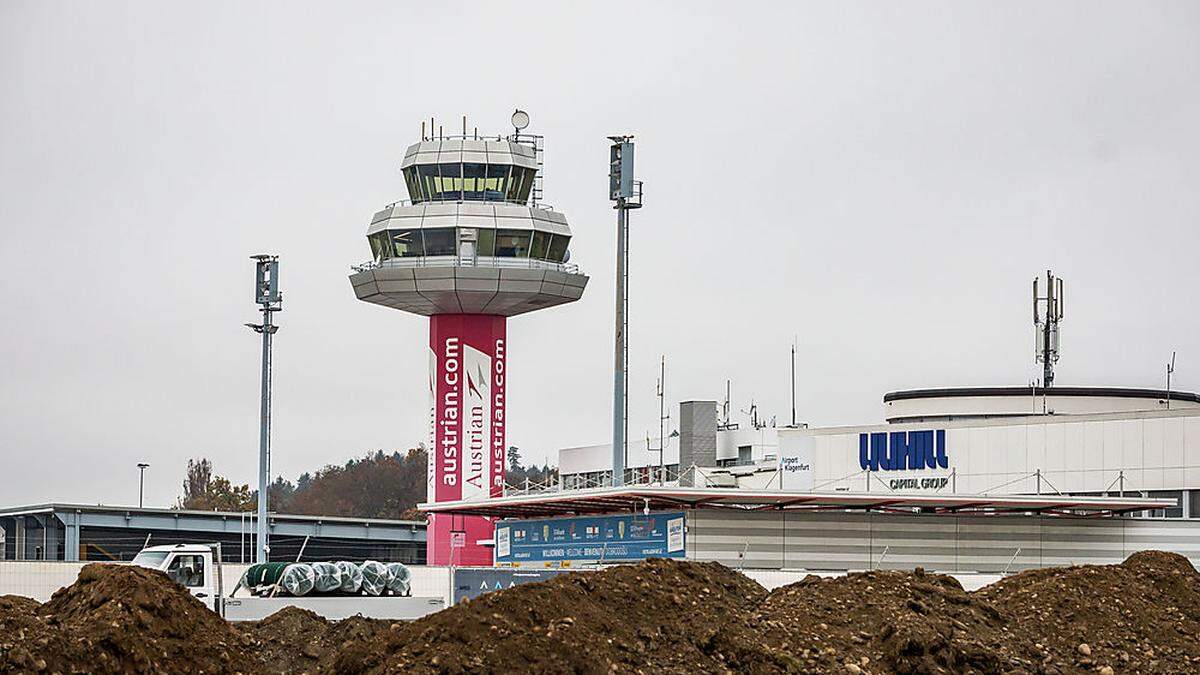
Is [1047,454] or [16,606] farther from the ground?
[1047,454]

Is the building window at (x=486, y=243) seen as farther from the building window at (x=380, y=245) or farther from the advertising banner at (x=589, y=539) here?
the advertising banner at (x=589, y=539)

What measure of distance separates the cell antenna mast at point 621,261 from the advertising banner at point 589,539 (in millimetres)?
1551

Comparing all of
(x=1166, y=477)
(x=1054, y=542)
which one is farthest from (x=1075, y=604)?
(x=1166, y=477)

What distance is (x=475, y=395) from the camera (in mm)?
85188

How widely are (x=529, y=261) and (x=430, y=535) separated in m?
13.3

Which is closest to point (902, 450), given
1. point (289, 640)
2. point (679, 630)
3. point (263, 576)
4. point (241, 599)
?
point (263, 576)

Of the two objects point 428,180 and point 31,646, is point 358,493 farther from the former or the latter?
point 31,646

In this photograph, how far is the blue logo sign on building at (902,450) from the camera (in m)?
68.4

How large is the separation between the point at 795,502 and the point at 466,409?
37202mm

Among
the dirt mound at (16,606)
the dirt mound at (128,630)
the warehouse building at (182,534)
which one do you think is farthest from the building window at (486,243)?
the dirt mound at (128,630)

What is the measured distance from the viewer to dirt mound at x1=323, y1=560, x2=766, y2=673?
76.0 feet

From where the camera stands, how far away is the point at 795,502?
49469 mm

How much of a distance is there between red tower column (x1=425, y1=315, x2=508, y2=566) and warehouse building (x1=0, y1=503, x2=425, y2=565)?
7337 millimetres

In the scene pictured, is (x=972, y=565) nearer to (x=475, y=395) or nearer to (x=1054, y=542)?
(x=1054, y=542)
